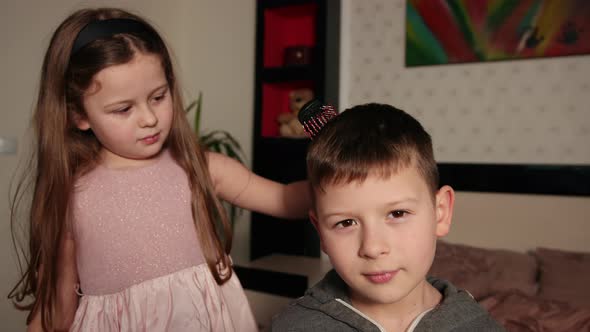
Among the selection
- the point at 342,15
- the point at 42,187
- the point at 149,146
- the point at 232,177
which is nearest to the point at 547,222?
the point at 342,15

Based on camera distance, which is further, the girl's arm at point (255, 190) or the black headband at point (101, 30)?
the girl's arm at point (255, 190)

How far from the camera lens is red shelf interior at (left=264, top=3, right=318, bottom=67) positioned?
351 centimetres

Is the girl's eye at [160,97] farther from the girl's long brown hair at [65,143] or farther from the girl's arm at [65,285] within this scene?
the girl's arm at [65,285]

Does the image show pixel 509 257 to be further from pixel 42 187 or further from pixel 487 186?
pixel 42 187

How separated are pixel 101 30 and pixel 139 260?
1.78 ft

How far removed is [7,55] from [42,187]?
1.31m

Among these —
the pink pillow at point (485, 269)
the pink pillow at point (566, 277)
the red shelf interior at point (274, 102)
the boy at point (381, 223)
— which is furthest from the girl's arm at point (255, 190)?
the red shelf interior at point (274, 102)

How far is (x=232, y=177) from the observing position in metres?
1.31

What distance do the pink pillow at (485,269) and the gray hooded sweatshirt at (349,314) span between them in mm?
1332

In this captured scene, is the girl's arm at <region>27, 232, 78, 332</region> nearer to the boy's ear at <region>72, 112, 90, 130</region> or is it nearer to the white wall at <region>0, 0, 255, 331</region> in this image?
the boy's ear at <region>72, 112, 90, 130</region>

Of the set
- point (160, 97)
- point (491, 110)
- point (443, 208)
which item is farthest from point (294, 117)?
point (443, 208)

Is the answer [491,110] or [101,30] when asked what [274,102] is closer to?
[491,110]

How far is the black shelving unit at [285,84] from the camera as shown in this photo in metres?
3.22

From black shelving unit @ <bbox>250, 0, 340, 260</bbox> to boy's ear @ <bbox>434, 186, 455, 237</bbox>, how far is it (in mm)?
2215
